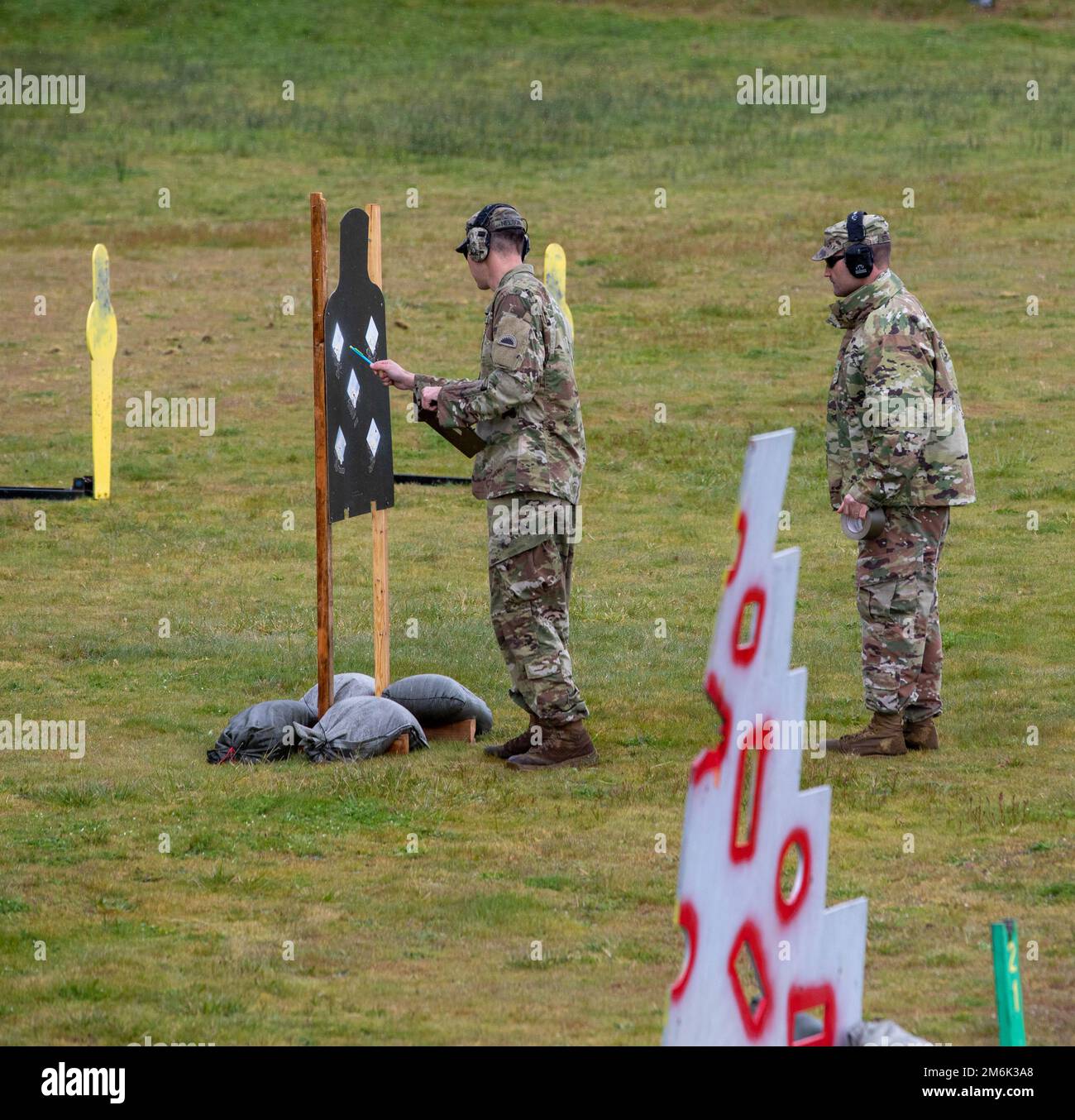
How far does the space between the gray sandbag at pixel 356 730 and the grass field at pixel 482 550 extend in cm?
19

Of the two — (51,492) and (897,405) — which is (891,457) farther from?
(51,492)

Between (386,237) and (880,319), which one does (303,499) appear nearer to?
(880,319)

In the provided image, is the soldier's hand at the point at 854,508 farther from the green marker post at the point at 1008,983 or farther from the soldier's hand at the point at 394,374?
the green marker post at the point at 1008,983

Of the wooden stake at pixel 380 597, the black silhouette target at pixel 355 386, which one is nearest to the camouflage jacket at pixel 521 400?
the black silhouette target at pixel 355 386

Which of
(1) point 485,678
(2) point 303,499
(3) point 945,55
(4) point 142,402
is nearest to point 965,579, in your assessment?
(1) point 485,678

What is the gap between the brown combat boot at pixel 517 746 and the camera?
9.17 meters

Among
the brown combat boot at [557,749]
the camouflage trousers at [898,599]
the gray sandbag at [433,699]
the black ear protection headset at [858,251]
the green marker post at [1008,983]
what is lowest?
the green marker post at [1008,983]

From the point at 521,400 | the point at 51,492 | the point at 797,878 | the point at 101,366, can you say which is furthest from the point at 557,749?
the point at 101,366

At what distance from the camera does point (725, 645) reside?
4.70m

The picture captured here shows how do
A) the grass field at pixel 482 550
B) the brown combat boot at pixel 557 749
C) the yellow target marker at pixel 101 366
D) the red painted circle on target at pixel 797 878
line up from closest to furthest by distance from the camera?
1. the red painted circle on target at pixel 797 878
2. the grass field at pixel 482 550
3. the brown combat boot at pixel 557 749
4. the yellow target marker at pixel 101 366

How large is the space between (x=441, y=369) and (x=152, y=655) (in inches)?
454

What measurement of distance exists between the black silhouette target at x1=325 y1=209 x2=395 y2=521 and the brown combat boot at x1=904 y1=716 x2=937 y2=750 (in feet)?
9.30

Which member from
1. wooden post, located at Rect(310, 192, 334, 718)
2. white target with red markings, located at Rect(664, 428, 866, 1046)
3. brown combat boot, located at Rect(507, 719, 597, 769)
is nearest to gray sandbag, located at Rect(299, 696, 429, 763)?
wooden post, located at Rect(310, 192, 334, 718)

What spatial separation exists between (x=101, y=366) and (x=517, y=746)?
9709 millimetres
